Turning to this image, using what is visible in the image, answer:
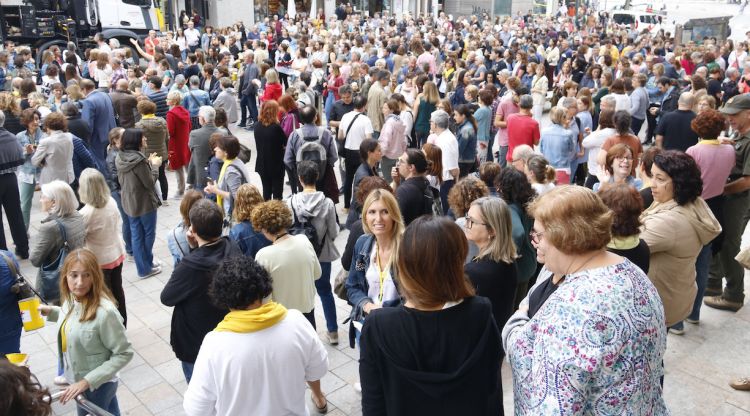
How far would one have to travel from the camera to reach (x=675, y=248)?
439 centimetres

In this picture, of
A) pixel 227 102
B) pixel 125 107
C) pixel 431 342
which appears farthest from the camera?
pixel 227 102

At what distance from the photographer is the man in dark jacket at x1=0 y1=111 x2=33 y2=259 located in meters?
6.93

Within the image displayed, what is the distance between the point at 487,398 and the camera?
7.79ft

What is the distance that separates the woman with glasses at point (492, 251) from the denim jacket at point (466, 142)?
4753 mm

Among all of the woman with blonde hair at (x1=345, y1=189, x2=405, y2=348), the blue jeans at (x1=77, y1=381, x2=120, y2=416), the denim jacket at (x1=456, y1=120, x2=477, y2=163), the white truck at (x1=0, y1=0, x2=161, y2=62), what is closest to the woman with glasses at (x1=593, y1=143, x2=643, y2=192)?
the woman with blonde hair at (x1=345, y1=189, x2=405, y2=348)

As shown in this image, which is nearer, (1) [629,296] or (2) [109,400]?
(1) [629,296]

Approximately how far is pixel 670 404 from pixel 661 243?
1267 mm

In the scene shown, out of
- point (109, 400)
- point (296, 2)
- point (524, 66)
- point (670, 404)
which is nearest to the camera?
point (109, 400)

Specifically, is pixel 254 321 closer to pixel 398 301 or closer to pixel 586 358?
pixel 398 301

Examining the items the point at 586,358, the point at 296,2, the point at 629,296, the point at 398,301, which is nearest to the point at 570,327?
the point at 586,358

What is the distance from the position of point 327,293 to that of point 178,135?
510cm

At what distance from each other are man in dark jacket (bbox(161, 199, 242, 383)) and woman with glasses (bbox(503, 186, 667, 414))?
215 centimetres

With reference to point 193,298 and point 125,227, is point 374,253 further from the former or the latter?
point 125,227

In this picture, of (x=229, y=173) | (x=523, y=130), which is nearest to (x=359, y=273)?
(x=229, y=173)
